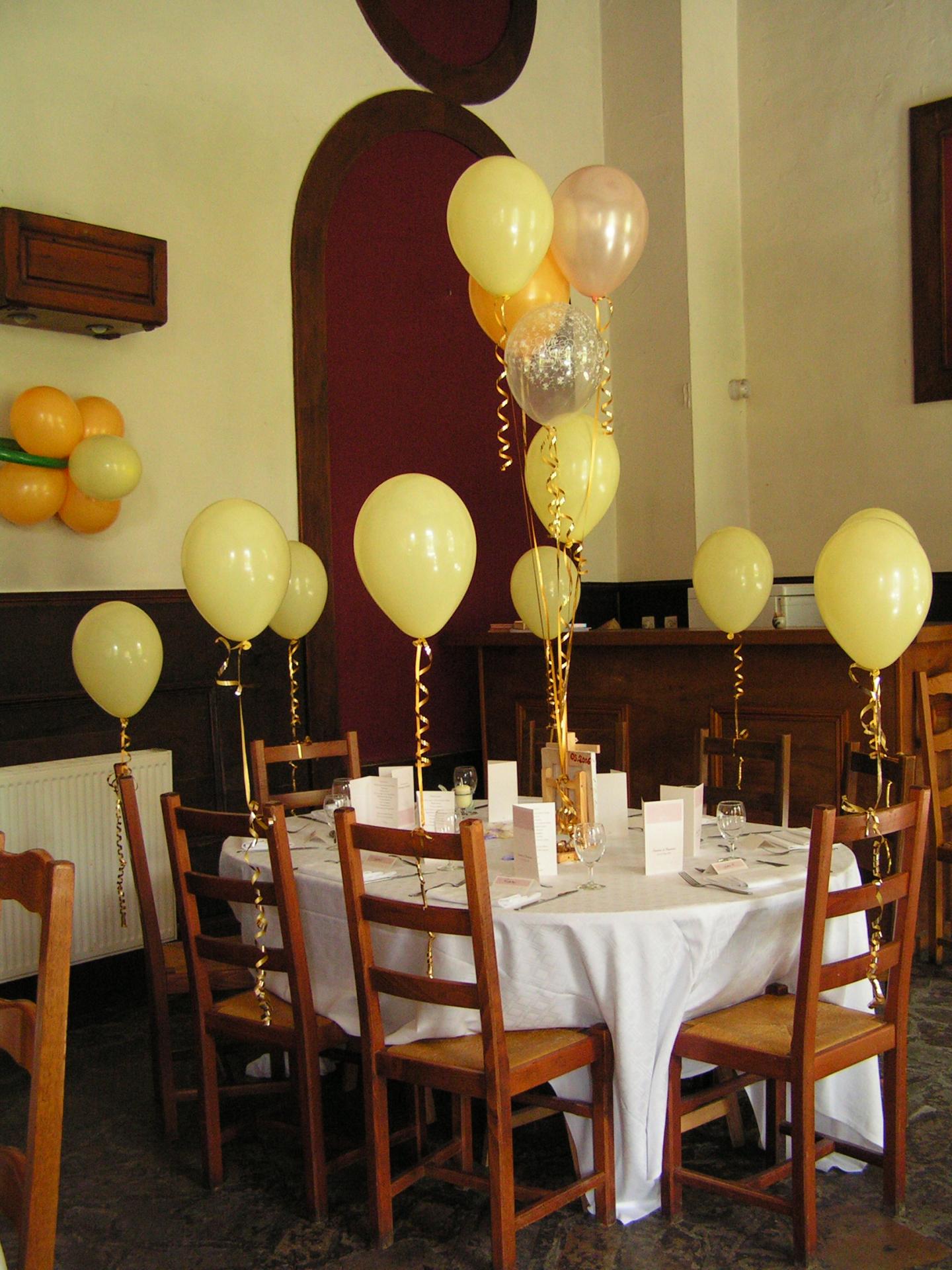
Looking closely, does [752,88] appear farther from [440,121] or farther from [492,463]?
[492,463]

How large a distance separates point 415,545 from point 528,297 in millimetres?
1146

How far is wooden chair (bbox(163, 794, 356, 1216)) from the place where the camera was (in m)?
2.54

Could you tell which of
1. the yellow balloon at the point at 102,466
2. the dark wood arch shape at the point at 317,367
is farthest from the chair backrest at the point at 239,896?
the dark wood arch shape at the point at 317,367

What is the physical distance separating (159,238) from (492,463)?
2.11 meters

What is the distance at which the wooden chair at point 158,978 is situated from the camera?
2922 mm

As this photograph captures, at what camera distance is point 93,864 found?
3941 millimetres

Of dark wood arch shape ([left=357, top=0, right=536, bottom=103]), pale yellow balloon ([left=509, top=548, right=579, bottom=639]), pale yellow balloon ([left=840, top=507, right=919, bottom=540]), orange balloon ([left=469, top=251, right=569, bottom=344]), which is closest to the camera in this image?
pale yellow balloon ([left=840, top=507, right=919, bottom=540])

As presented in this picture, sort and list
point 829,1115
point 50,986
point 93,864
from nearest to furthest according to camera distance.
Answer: point 50,986, point 829,1115, point 93,864

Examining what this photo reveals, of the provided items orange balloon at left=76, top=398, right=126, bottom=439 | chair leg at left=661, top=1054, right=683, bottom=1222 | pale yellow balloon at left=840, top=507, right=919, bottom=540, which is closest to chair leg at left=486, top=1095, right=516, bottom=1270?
chair leg at left=661, top=1054, right=683, bottom=1222

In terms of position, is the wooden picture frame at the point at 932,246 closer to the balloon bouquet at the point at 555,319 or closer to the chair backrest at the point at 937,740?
the chair backrest at the point at 937,740

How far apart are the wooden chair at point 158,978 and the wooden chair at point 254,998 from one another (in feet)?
0.46

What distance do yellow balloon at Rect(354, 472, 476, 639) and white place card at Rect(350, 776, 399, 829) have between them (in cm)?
65

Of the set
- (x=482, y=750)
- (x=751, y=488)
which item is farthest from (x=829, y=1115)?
(x=751, y=488)

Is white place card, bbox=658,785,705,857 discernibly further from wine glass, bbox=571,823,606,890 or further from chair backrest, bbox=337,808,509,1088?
chair backrest, bbox=337,808,509,1088
